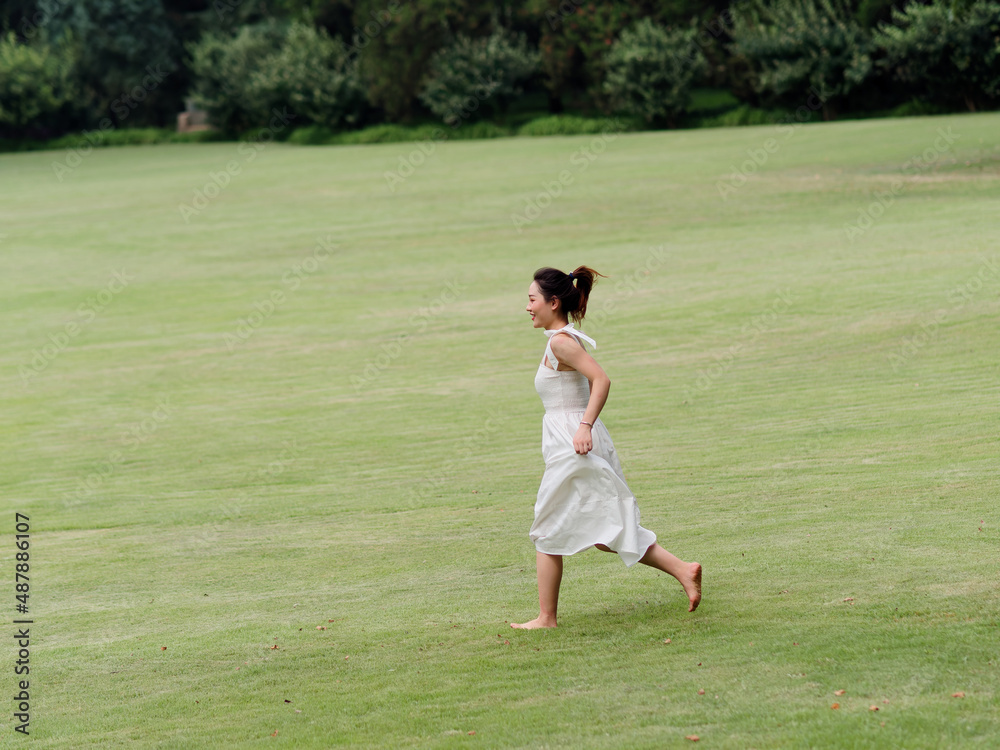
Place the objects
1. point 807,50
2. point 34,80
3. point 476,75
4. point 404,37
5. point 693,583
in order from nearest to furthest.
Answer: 1. point 693,583
2. point 807,50
3. point 476,75
4. point 404,37
5. point 34,80

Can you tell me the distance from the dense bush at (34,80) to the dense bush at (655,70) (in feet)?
118

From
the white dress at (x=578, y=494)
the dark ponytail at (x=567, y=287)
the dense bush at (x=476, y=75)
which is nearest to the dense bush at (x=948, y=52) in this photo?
the dense bush at (x=476, y=75)

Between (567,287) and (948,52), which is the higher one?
(567,287)

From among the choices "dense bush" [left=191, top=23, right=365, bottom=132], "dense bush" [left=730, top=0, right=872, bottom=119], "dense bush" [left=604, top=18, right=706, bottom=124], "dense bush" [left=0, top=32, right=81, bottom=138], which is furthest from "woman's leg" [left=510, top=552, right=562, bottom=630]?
"dense bush" [left=0, top=32, right=81, bottom=138]

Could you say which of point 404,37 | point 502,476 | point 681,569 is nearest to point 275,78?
point 404,37

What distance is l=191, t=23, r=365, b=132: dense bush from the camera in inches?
2434

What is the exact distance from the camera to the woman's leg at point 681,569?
6262 millimetres

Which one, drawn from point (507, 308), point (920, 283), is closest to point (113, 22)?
point (507, 308)

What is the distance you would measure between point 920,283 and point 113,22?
63476 mm

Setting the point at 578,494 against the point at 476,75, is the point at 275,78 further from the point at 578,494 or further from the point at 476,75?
the point at 578,494

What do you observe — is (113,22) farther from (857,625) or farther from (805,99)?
(857,625)

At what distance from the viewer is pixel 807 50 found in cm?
4844

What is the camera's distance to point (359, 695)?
225 inches

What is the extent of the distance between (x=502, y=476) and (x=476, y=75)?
49695 millimetres
